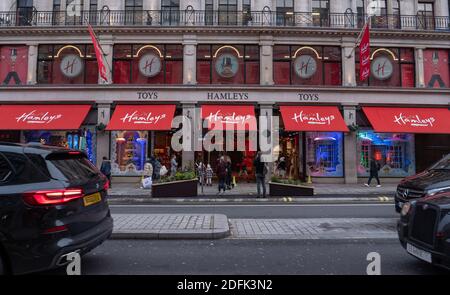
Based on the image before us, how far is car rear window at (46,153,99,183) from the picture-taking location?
4520mm

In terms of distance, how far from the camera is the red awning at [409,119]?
20562 millimetres

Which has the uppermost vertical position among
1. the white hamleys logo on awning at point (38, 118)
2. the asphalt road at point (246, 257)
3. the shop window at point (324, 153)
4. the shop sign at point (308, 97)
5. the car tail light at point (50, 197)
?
the shop sign at point (308, 97)

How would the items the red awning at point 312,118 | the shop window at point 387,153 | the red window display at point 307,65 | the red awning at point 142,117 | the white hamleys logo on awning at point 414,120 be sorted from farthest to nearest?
the red window display at point 307,65 < the shop window at point 387,153 < the white hamleys logo on awning at point 414,120 < the red awning at point 312,118 < the red awning at point 142,117

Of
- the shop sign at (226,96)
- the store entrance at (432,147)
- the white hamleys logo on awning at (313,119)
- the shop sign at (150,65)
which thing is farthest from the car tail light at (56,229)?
the store entrance at (432,147)

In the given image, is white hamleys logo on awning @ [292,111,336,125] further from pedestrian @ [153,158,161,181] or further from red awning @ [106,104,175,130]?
pedestrian @ [153,158,161,181]

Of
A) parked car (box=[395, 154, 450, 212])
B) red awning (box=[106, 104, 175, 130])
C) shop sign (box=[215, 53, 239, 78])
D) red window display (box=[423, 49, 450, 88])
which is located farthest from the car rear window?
red window display (box=[423, 49, 450, 88])

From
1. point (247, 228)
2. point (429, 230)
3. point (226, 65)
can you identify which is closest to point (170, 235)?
point (247, 228)

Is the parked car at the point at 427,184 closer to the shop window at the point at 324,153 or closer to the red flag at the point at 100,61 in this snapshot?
the shop window at the point at 324,153

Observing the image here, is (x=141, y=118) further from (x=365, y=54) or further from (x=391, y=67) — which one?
(x=391, y=67)

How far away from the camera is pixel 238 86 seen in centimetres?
2161

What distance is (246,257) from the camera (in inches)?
231

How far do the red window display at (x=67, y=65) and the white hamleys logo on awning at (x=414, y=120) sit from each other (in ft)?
60.9

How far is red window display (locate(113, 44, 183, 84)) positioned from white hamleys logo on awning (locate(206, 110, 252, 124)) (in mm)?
3319
